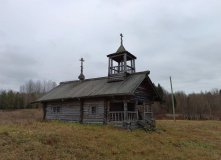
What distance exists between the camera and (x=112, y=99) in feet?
53.2

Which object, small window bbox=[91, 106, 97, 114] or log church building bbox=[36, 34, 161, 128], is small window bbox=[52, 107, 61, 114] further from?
small window bbox=[91, 106, 97, 114]

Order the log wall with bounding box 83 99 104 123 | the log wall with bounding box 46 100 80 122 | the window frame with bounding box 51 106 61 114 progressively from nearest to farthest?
the log wall with bounding box 83 99 104 123, the log wall with bounding box 46 100 80 122, the window frame with bounding box 51 106 61 114

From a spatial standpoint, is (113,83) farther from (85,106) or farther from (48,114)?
(48,114)

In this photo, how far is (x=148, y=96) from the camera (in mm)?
19750

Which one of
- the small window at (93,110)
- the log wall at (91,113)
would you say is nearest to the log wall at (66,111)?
the log wall at (91,113)

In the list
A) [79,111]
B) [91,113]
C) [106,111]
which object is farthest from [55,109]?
[106,111]

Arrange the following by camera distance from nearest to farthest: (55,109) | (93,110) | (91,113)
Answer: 1. (91,113)
2. (93,110)
3. (55,109)

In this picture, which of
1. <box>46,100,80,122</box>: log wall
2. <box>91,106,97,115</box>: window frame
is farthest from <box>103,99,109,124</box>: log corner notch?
<box>46,100,80,122</box>: log wall

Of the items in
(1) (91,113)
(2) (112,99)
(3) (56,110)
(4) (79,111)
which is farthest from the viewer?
(3) (56,110)

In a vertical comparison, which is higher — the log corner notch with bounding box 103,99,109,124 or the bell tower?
the bell tower

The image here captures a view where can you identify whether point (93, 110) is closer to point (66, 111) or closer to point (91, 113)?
point (91, 113)

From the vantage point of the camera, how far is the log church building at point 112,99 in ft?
51.1

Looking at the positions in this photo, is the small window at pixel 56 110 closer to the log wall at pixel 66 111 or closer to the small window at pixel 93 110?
the log wall at pixel 66 111

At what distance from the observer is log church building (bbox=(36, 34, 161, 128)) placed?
1557cm
